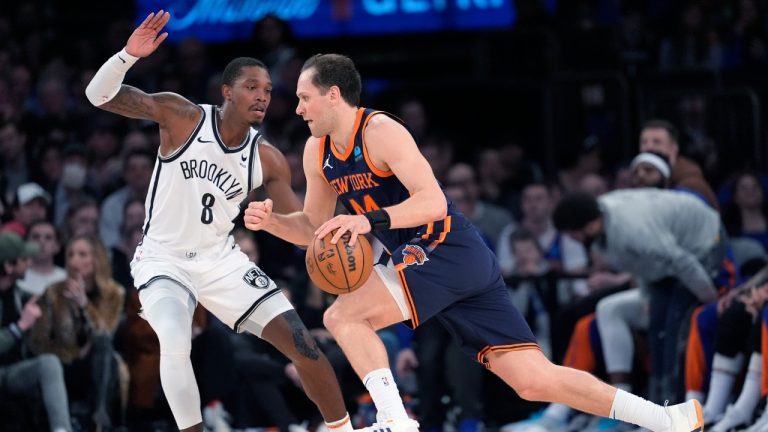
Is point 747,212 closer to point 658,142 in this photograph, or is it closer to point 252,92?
point 658,142

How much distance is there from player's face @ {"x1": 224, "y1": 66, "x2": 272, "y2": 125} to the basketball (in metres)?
1.05

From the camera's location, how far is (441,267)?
5.55m

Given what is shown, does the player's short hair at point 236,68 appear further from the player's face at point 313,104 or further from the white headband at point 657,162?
the white headband at point 657,162

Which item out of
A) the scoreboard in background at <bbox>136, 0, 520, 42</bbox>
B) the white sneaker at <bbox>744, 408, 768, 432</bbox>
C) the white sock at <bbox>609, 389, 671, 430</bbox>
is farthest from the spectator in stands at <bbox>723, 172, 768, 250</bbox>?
the white sock at <bbox>609, 389, 671, 430</bbox>

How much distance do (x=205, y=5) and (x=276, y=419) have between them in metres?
5.37

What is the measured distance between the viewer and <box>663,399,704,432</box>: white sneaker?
5.75 m

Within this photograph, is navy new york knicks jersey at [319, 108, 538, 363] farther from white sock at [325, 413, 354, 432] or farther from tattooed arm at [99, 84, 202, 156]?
tattooed arm at [99, 84, 202, 156]

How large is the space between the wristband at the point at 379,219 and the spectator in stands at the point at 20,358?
324cm

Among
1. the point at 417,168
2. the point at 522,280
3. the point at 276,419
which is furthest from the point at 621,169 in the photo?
the point at 417,168

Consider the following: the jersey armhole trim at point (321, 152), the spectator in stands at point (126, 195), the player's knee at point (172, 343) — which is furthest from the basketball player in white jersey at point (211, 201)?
the spectator in stands at point (126, 195)

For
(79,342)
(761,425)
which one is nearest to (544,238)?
(761,425)

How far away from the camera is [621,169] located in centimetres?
1041

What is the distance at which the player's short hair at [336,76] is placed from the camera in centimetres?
557

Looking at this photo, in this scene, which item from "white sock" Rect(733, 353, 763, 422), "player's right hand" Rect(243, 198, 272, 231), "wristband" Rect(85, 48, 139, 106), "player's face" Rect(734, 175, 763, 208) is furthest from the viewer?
"player's face" Rect(734, 175, 763, 208)
